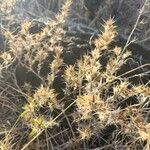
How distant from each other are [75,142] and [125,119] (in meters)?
0.24

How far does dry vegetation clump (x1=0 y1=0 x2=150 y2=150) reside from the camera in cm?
143

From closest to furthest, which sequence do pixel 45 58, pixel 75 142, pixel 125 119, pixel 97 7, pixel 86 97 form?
pixel 86 97 → pixel 125 119 → pixel 75 142 → pixel 45 58 → pixel 97 7

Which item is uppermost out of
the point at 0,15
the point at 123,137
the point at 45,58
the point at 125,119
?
the point at 0,15

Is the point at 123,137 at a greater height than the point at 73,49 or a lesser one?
lesser

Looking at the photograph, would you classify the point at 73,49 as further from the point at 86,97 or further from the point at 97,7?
the point at 97,7

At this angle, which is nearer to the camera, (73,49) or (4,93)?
(4,93)

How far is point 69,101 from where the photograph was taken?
70.8 inches

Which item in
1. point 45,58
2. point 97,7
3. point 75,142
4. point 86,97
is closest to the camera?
point 86,97

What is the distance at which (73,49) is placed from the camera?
202cm

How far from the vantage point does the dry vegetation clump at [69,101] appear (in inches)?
56.2

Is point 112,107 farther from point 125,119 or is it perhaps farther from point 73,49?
point 73,49

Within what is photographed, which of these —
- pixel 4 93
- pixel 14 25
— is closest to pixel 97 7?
pixel 14 25

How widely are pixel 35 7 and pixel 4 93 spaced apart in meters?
1.31

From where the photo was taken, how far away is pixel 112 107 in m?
1.51
